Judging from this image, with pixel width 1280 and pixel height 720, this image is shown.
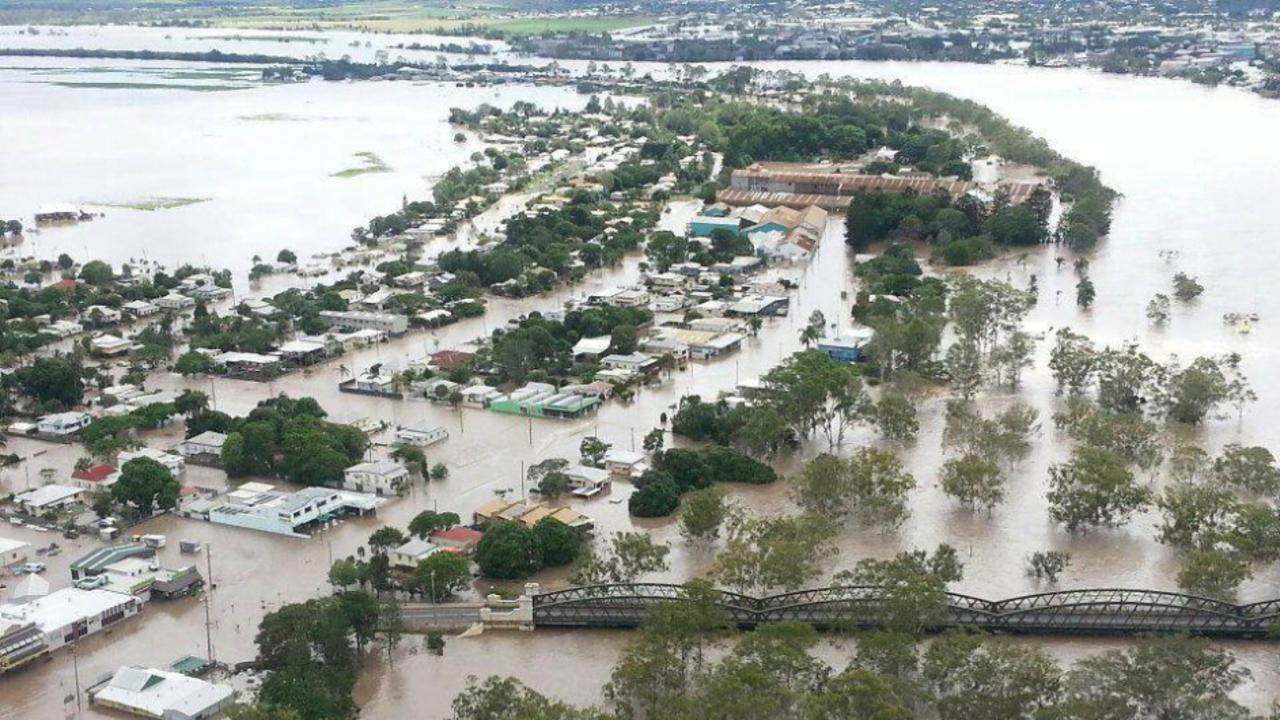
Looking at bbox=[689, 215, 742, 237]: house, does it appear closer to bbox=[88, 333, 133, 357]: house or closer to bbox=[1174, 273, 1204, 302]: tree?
bbox=[1174, 273, 1204, 302]: tree

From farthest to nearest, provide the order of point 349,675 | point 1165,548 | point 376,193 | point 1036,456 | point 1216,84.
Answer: point 1216,84, point 376,193, point 1036,456, point 1165,548, point 349,675

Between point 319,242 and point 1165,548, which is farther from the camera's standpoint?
point 319,242

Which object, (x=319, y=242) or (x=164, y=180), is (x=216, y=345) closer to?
(x=319, y=242)

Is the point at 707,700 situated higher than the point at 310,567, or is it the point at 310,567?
the point at 707,700

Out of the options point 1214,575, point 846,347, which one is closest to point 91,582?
point 1214,575

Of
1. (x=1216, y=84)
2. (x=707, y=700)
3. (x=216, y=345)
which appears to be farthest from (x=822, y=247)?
(x=1216, y=84)

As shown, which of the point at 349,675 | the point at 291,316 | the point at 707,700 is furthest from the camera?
the point at 291,316

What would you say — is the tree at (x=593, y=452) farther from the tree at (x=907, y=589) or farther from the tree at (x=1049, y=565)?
the tree at (x=1049, y=565)
